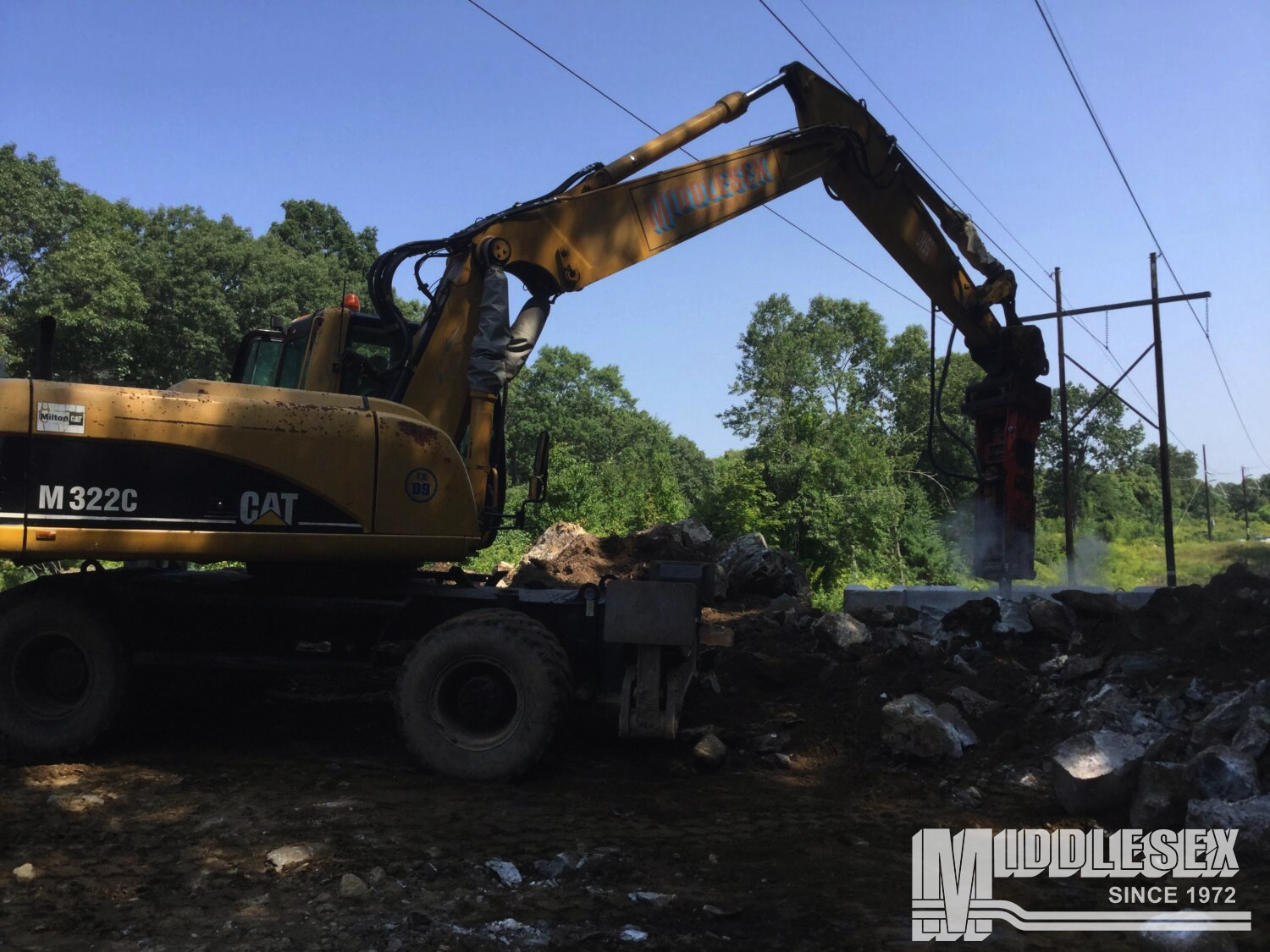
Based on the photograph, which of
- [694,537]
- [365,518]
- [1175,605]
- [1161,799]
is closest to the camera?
[1161,799]

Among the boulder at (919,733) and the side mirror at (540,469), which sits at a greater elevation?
the side mirror at (540,469)

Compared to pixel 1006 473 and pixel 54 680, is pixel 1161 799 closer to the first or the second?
pixel 1006 473

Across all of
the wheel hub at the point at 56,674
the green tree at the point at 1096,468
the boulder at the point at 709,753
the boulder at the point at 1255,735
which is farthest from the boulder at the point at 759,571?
the green tree at the point at 1096,468

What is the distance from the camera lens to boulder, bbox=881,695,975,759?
6520mm

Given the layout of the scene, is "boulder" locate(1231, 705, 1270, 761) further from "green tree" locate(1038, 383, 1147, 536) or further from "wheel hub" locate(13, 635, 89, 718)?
"green tree" locate(1038, 383, 1147, 536)

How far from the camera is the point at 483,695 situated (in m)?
5.88

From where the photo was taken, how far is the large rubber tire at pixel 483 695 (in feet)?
18.8

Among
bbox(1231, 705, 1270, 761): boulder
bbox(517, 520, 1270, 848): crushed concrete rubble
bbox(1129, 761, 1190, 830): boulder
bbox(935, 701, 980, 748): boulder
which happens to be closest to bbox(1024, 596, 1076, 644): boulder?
bbox(517, 520, 1270, 848): crushed concrete rubble

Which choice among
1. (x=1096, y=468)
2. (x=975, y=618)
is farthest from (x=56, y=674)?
(x=1096, y=468)

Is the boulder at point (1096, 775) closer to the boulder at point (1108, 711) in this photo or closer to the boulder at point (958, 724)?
the boulder at point (1108, 711)

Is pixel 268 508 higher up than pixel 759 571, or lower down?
higher up

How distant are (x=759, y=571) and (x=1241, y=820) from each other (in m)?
10.4

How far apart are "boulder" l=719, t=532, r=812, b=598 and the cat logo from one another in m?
9.69

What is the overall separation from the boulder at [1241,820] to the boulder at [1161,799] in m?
0.09
